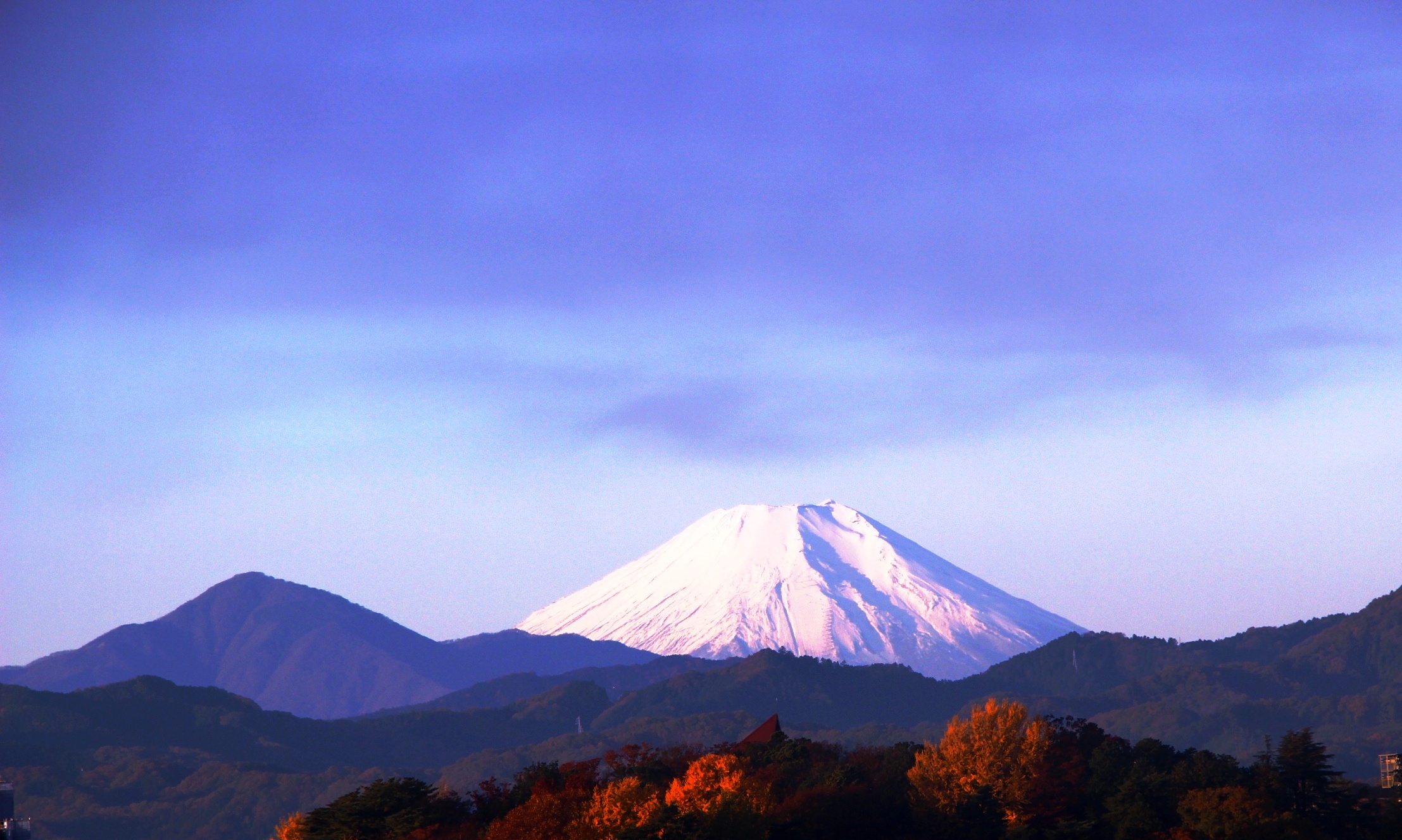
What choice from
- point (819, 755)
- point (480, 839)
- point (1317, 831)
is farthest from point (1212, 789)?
point (480, 839)

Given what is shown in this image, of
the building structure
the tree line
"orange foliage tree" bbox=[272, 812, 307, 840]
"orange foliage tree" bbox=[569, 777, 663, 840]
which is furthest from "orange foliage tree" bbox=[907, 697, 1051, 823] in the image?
the building structure

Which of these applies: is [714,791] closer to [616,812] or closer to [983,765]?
[616,812]

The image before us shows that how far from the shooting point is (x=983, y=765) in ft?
236

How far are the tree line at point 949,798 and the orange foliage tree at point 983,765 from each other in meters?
0.08

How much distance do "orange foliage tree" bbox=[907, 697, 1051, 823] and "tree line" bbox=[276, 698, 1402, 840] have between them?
78mm

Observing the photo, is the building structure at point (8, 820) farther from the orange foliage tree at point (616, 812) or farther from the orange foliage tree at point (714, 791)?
the orange foliage tree at point (714, 791)

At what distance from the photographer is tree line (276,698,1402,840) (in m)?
62.5

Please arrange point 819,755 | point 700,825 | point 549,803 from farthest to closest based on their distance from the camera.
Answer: point 819,755 < point 549,803 < point 700,825

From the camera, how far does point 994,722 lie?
246 ft

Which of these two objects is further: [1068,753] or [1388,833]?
[1068,753]

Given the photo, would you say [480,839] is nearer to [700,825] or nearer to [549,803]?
[549,803]

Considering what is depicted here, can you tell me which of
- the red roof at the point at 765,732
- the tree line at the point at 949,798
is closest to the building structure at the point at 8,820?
the tree line at the point at 949,798

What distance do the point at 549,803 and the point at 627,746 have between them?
39.1 ft

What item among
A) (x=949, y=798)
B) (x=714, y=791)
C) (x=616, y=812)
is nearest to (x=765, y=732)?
(x=949, y=798)
